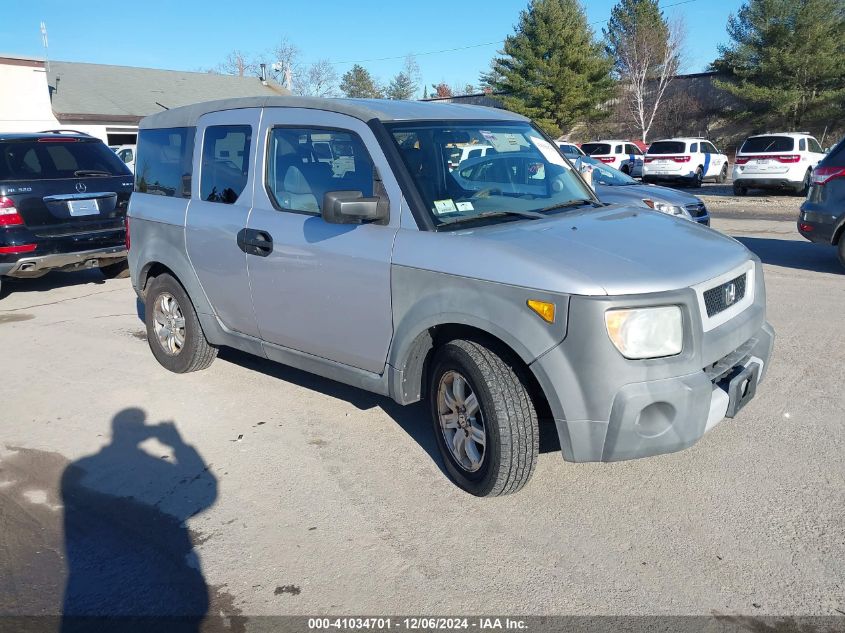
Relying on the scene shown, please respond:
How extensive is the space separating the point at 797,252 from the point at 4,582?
10.7 m

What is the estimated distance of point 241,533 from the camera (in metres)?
3.65

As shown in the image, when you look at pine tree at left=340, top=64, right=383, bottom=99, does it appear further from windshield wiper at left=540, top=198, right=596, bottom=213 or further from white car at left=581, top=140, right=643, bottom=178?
windshield wiper at left=540, top=198, right=596, bottom=213

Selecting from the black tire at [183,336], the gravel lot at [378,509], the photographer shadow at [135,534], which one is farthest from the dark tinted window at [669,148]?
the photographer shadow at [135,534]

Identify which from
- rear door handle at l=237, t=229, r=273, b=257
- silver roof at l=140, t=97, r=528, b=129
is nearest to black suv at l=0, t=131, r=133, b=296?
silver roof at l=140, t=97, r=528, b=129

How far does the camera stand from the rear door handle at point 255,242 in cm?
459

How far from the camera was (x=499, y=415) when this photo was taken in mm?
3510

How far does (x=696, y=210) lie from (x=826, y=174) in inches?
65.2

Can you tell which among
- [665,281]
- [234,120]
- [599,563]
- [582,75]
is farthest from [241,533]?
[582,75]

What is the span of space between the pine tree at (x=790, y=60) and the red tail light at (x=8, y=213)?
3723 cm

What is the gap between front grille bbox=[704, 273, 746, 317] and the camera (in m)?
3.53

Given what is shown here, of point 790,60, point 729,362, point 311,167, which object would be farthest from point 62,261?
point 790,60

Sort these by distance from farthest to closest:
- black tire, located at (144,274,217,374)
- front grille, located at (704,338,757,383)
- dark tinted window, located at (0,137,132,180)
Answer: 1. dark tinted window, located at (0,137,132,180)
2. black tire, located at (144,274,217,374)
3. front grille, located at (704,338,757,383)

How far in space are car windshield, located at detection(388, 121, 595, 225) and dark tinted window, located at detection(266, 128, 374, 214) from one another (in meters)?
0.27

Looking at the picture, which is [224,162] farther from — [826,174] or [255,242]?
[826,174]
